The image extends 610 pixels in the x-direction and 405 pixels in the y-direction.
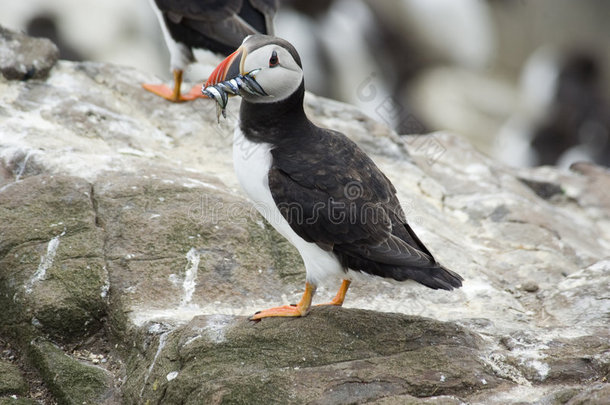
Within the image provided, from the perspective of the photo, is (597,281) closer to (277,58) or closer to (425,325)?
(425,325)

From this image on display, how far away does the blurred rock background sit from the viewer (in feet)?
44.1

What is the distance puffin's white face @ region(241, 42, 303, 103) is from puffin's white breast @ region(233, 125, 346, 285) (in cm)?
27

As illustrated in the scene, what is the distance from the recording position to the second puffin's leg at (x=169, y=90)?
685cm

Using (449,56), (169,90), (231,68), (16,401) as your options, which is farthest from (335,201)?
(449,56)

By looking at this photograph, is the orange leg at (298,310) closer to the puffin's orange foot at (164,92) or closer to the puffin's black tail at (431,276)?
the puffin's black tail at (431,276)

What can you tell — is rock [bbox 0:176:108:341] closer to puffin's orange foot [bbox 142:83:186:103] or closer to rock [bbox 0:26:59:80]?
rock [bbox 0:26:59:80]

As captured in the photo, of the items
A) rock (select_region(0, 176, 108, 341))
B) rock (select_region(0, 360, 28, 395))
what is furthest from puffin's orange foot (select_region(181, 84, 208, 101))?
rock (select_region(0, 360, 28, 395))

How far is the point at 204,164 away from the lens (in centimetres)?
602

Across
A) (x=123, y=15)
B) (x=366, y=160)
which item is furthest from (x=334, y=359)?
(x=123, y=15)

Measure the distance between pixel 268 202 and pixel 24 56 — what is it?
3443 millimetres

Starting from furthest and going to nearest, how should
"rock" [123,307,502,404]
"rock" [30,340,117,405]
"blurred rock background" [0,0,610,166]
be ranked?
"blurred rock background" [0,0,610,166] → "rock" [30,340,117,405] → "rock" [123,307,502,404]

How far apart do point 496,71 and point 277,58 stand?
13241mm

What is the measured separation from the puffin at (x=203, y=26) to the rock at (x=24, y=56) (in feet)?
2.79

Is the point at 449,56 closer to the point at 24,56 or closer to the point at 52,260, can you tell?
the point at 24,56
